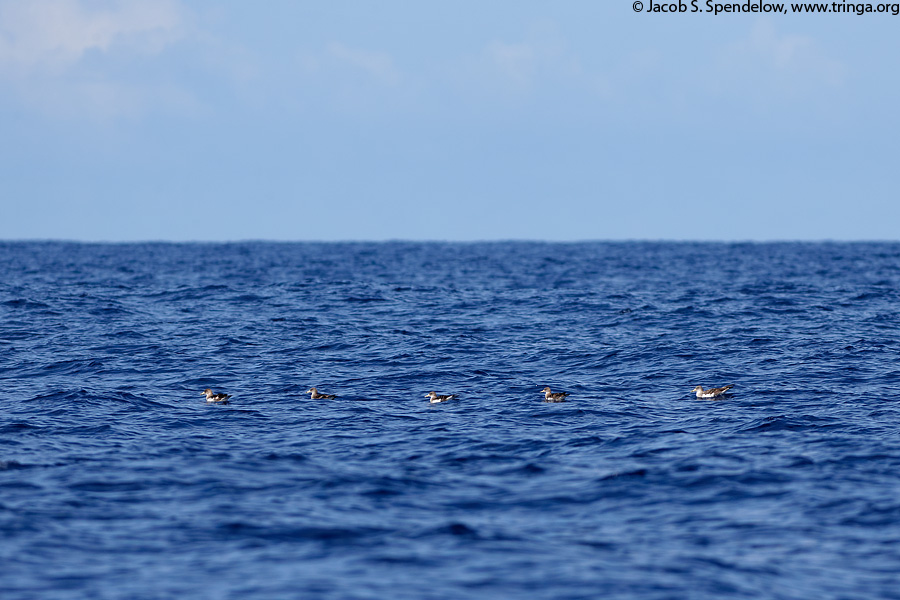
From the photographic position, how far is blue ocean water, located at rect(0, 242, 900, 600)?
14086 mm

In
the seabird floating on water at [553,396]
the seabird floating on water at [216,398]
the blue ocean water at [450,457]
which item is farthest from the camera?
the seabird floating on water at [553,396]

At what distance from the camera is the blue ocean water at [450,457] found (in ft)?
46.2

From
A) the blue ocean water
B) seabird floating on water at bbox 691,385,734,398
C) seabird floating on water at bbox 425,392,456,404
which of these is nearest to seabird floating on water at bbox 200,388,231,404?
the blue ocean water

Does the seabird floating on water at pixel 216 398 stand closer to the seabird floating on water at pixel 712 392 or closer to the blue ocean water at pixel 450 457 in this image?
the blue ocean water at pixel 450 457

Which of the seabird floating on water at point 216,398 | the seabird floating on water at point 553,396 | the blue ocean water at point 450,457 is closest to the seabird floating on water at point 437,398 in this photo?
the blue ocean water at point 450,457

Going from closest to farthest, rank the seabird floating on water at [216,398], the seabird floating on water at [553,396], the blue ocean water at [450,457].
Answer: the blue ocean water at [450,457], the seabird floating on water at [216,398], the seabird floating on water at [553,396]

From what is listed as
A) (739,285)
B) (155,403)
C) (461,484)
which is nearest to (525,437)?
(461,484)

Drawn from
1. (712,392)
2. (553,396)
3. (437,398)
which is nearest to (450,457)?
(437,398)

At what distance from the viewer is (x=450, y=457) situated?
67.2ft

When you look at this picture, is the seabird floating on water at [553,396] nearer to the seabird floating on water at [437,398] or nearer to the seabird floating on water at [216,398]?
the seabird floating on water at [437,398]

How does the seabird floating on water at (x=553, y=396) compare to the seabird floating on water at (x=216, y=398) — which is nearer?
the seabird floating on water at (x=216, y=398)

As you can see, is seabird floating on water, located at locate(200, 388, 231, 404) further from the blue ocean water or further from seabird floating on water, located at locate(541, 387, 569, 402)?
seabird floating on water, located at locate(541, 387, 569, 402)

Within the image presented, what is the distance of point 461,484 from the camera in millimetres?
18438

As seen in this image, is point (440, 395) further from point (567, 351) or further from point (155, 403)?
point (567, 351)
